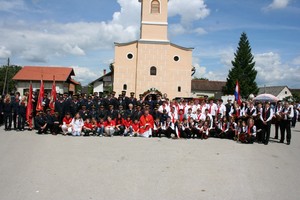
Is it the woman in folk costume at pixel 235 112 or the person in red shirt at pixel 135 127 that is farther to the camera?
the woman in folk costume at pixel 235 112

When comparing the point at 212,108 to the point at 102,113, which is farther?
the point at 212,108

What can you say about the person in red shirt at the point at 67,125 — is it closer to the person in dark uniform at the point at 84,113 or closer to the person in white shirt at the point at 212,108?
the person in dark uniform at the point at 84,113

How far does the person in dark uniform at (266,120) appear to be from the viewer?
37.7 feet

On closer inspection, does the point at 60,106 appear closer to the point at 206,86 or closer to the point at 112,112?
the point at 112,112

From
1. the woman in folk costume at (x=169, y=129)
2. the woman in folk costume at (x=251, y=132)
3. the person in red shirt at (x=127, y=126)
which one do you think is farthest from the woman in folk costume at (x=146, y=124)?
the woman in folk costume at (x=251, y=132)

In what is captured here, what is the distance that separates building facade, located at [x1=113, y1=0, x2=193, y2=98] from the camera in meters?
35.5

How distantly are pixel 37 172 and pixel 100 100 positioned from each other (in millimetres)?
8521

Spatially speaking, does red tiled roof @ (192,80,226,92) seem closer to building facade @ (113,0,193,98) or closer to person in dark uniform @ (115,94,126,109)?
building facade @ (113,0,193,98)

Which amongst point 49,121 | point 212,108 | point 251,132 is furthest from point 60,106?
point 251,132

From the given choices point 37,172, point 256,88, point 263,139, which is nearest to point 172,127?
point 263,139

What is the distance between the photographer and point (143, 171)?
22.1 ft

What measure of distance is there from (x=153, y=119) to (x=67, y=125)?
401 centimetres

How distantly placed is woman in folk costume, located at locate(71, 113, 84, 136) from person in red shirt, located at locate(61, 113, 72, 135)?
0.67ft

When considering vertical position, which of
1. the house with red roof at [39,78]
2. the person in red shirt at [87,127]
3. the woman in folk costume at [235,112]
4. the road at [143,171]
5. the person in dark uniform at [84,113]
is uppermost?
the house with red roof at [39,78]
